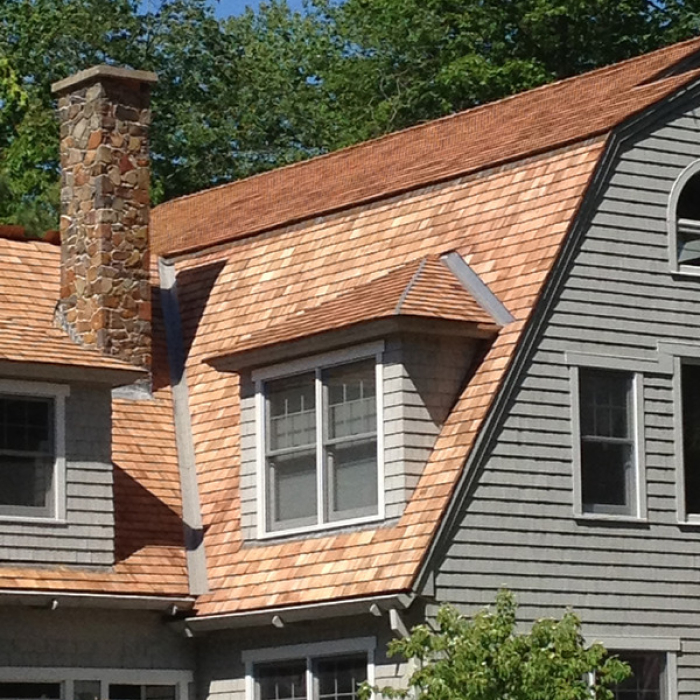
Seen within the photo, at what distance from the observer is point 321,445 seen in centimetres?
2289

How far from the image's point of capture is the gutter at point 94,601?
22203mm

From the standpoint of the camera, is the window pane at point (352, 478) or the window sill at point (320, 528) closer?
the window sill at point (320, 528)

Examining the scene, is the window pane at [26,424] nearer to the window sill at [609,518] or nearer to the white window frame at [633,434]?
the white window frame at [633,434]

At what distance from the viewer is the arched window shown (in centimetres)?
2312

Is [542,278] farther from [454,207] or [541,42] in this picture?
[541,42]

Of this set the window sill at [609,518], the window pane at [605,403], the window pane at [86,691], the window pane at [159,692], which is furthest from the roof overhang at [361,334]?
the window pane at [86,691]

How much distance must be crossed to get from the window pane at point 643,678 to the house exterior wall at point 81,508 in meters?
5.43

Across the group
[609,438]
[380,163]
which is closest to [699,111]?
[609,438]

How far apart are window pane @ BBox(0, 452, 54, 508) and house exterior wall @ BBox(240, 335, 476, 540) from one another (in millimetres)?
3672

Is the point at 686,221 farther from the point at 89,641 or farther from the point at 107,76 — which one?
the point at 89,641

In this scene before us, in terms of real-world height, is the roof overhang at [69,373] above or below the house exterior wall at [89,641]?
above

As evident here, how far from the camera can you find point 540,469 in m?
22.0

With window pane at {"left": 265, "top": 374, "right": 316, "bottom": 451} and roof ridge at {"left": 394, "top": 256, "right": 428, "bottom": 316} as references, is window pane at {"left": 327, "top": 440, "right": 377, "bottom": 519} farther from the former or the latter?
roof ridge at {"left": 394, "top": 256, "right": 428, "bottom": 316}

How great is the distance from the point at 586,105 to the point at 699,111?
1.95 metres
